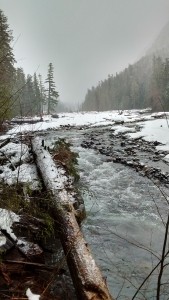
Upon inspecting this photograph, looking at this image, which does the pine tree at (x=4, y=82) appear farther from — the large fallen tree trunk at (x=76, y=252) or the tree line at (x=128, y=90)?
the tree line at (x=128, y=90)

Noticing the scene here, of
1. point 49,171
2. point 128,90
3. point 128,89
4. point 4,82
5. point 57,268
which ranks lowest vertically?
point 57,268

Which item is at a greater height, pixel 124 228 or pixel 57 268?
pixel 57 268

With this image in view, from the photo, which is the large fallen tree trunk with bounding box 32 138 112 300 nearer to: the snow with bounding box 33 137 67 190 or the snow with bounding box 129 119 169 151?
the snow with bounding box 33 137 67 190

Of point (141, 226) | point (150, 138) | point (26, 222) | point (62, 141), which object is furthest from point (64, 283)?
point (150, 138)

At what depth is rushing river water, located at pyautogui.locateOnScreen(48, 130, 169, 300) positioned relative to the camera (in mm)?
5012

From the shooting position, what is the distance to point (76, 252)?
415 cm

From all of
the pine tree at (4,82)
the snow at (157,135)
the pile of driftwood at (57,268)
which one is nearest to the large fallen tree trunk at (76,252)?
the pile of driftwood at (57,268)

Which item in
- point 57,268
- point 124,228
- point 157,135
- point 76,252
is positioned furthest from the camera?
point 157,135

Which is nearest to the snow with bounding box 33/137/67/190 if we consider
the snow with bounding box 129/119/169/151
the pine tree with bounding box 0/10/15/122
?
the pine tree with bounding box 0/10/15/122

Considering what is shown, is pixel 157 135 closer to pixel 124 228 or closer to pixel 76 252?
pixel 124 228

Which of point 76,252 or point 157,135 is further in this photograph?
point 157,135

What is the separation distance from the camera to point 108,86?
496 ft

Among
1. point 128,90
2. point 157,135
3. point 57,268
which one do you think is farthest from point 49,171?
point 128,90

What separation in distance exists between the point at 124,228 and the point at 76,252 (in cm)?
329
